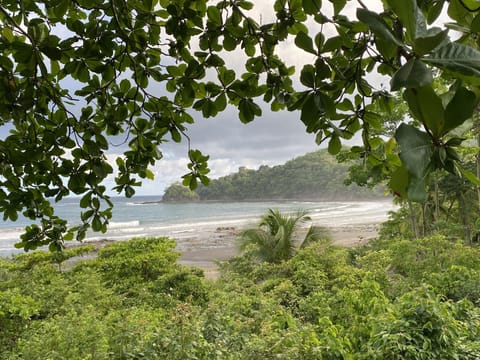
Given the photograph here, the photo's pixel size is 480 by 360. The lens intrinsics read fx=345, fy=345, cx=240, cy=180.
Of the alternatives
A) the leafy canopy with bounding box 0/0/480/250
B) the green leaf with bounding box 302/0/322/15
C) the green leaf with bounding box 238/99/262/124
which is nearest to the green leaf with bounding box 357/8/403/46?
the leafy canopy with bounding box 0/0/480/250

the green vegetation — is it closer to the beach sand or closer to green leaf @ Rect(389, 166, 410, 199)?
green leaf @ Rect(389, 166, 410, 199)

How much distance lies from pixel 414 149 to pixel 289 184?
152ft

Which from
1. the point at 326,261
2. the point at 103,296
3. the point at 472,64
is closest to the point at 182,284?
the point at 103,296

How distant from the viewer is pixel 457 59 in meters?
0.25

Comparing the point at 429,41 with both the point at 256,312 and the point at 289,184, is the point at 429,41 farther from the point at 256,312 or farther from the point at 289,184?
the point at 289,184

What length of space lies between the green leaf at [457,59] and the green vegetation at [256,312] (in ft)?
6.63

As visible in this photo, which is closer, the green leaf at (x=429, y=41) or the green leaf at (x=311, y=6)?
the green leaf at (x=429, y=41)

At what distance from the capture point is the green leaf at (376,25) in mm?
260

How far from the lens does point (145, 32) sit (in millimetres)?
997

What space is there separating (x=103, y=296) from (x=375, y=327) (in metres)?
3.84

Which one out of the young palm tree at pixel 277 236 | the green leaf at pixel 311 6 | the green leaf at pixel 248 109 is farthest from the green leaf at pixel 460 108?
the young palm tree at pixel 277 236

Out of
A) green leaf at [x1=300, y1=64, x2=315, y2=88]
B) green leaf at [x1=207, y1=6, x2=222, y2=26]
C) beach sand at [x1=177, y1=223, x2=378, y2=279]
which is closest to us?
green leaf at [x1=300, y1=64, x2=315, y2=88]

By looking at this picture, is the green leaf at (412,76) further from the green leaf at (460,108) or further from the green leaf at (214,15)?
the green leaf at (214,15)

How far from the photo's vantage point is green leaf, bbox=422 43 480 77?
25 cm
